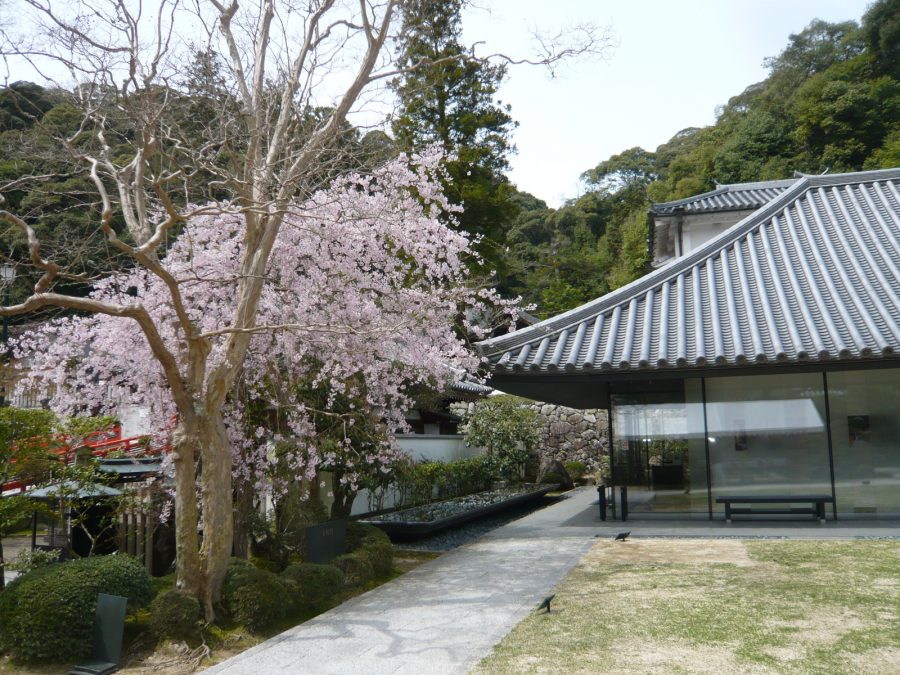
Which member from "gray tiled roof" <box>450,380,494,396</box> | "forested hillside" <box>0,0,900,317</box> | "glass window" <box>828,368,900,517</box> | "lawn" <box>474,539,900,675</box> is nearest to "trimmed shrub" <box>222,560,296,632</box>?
"lawn" <box>474,539,900,675</box>

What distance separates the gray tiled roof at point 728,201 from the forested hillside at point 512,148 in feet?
15.7

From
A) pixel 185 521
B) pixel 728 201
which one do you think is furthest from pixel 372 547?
pixel 728 201

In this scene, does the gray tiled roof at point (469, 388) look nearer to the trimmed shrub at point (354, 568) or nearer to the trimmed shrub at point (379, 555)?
the trimmed shrub at point (379, 555)

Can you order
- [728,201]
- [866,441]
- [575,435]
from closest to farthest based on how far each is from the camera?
1. [866,441]
2. [728,201]
3. [575,435]

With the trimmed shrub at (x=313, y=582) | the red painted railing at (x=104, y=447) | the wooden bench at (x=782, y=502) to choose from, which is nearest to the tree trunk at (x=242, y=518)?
the red painted railing at (x=104, y=447)

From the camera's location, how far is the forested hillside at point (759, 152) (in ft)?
102

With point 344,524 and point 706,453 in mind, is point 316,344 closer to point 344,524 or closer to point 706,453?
point 344,524

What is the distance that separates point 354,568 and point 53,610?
313 cm

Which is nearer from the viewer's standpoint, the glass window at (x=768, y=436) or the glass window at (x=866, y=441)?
the glass window at (x=866, y=441)

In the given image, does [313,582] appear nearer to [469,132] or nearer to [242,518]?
[242,518]

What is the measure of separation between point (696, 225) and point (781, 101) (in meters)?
22.5

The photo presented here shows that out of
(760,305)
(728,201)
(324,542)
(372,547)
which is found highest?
(728,201)

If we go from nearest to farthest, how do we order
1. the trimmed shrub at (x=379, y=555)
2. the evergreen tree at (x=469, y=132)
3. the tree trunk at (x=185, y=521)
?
1. the tree trunk at (x=185, y=521)
2. the trimmed shrub at (x=379, y=555)
3. the evergreen tree at (x=469, y=132)

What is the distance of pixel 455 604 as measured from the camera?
6.82 m
